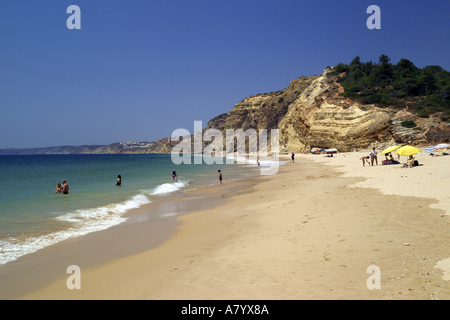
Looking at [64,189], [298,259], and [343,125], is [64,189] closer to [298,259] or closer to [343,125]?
[298,259]

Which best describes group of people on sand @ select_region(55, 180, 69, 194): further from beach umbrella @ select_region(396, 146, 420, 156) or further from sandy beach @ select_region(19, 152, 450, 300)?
beach umbrella @ select_region(396, 146, 420, 156)

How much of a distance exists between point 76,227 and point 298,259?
726cm

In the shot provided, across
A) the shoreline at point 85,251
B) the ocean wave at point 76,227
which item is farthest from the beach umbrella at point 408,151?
the ocean wave at point 76,227

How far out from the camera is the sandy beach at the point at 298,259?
3.62 m

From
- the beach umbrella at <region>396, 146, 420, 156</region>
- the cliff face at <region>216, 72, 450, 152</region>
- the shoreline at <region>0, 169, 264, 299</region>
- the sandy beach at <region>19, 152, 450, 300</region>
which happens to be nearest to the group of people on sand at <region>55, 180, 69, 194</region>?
the shoreline at <region>0, 169, 264, 299</region>

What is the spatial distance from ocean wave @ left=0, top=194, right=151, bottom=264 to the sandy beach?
8.50 ft

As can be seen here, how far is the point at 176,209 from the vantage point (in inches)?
463

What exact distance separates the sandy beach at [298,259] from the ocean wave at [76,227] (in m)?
2.59

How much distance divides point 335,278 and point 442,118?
126ft

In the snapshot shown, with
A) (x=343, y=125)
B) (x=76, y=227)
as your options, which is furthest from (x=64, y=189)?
(x=343, y=125)

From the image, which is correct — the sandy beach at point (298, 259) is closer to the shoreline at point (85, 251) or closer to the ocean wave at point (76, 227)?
the shoreline at point (85, 251)

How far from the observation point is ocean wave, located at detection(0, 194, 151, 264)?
6617mm

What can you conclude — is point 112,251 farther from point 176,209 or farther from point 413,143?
point 413,143

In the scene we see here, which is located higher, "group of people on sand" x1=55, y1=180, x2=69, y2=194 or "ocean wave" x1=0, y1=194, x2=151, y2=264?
"group of people on sand" x1=55, y1=180, x2=69, y2=194
